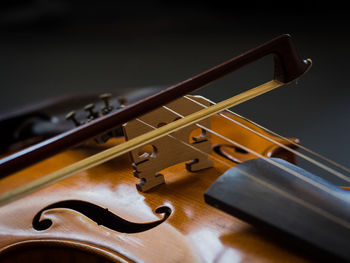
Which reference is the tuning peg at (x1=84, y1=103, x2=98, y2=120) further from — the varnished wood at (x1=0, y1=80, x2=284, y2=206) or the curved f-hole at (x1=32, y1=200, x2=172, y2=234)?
the varnished wood at (x1=0, y1=80, x2=284, y2=206)

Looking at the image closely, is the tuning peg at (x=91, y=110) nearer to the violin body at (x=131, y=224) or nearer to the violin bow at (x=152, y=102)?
the violin body at (x=131, y=224)

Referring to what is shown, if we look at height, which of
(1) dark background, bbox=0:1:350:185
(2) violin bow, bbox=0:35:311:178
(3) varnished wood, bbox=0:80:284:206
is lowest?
(1) dark background, bbox=0:1:350:185

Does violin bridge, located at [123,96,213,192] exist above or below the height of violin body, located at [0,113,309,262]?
above

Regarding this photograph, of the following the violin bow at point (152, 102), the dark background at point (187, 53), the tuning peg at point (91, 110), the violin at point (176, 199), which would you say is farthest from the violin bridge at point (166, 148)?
the dark background at point (187, 53)

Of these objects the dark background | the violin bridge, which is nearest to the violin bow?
the violin bridge

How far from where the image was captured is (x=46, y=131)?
0.97m

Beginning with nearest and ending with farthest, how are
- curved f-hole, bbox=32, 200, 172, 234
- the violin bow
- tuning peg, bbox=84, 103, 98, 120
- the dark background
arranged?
the violin bow, curved f-hole, bbox=32, 200, 172, 234, tuning peg, bbox=84, 103, 98, 120, the dark background

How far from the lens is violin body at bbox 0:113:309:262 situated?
476mm

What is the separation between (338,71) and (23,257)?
1.49 metres

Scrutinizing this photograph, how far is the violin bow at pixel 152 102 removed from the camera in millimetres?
440

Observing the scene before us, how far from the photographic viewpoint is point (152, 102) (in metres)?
0.49

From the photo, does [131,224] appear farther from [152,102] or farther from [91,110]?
[91,110]

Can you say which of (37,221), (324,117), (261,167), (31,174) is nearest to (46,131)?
(31,174)

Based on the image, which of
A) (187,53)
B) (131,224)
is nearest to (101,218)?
(131,224)
